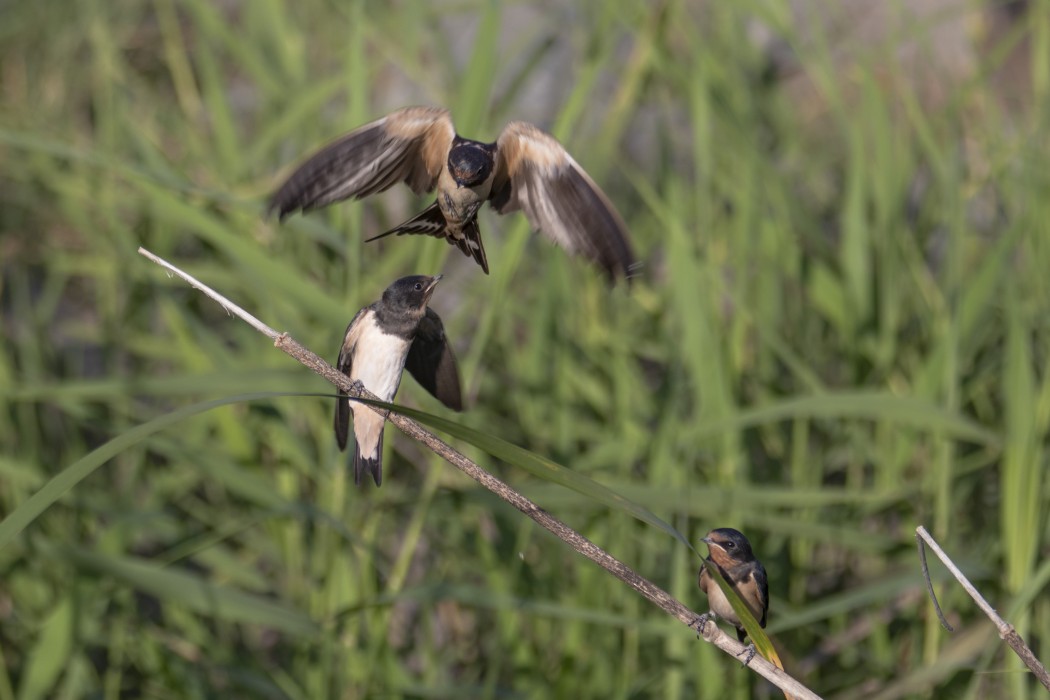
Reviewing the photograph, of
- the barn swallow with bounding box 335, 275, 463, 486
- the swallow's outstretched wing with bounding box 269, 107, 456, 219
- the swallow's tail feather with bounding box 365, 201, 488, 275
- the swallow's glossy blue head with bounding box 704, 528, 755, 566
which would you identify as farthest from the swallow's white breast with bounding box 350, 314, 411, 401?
the swallow's glossy blue head with bounding box 704, 528, 755, 566

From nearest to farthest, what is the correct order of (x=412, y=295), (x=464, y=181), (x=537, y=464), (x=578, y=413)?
(x=537, y=464) → (x=464, y=181) → (x=412, y=295) → (x=578, y=413)

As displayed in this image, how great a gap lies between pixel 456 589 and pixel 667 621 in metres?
0.45

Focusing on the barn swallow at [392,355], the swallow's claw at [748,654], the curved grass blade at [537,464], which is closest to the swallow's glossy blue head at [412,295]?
the barn swallow at [392,355]

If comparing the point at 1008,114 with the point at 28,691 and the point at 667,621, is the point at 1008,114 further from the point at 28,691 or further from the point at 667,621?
the point at 28,691

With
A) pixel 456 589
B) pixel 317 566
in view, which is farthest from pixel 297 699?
pixel 456 589

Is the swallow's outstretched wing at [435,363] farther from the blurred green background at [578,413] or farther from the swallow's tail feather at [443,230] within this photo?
the blurred green background at [578,413]

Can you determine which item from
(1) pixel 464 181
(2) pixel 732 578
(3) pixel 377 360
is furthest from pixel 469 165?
(2) pixel 732 578

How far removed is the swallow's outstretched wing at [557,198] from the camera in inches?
52.6

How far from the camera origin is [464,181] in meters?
1.41

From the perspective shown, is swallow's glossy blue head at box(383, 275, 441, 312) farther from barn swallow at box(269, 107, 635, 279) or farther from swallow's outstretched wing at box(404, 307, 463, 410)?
barn swallow at box(269, 107, 635, 279)

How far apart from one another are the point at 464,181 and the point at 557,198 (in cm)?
13

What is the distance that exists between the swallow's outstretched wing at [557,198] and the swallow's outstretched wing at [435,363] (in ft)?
0.85

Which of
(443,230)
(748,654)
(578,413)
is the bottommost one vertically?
(748,654)

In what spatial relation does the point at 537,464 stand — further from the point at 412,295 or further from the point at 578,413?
the point at 578,413
